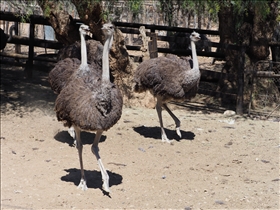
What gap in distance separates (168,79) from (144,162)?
1473 millimetres

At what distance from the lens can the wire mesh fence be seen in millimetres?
10042

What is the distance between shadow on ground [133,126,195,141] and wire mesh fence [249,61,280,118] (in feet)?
5.48

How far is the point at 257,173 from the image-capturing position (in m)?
6.96

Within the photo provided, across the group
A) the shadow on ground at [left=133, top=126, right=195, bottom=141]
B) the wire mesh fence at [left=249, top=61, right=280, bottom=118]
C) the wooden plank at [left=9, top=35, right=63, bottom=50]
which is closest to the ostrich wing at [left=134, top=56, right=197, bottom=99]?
the shadow on ground at [left=133, top=126, right=195, bottom=141]

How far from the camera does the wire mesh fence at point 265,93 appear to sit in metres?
10.0

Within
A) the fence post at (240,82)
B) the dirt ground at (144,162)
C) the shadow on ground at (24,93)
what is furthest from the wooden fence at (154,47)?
the dirt ground at (144,162)

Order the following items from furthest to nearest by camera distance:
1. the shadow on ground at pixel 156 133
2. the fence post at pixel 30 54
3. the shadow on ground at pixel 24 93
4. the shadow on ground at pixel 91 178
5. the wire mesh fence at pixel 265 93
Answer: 1. the fence post at pixel 30 54
2. the wire mesh fence at pixel 265 93
3. the shadow on ground at pixel 24 93
4. the shadow on ground at pixel 156 133
5. the shadow on ground at pixel 91 178

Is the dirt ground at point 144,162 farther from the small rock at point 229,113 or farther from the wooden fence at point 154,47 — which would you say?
the wooden fence at point 154,47

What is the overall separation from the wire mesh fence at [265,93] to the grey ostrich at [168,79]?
6.06ft

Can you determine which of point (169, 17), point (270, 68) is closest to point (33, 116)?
point (169, 17)

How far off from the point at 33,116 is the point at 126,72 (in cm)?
198

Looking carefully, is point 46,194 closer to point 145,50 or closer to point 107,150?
point 107,150

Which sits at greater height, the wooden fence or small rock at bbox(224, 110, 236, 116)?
the wooden fence

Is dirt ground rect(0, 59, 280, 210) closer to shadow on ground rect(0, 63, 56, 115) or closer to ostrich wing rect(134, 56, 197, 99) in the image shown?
shadow on ground rect(0, 63, 56, 115)
